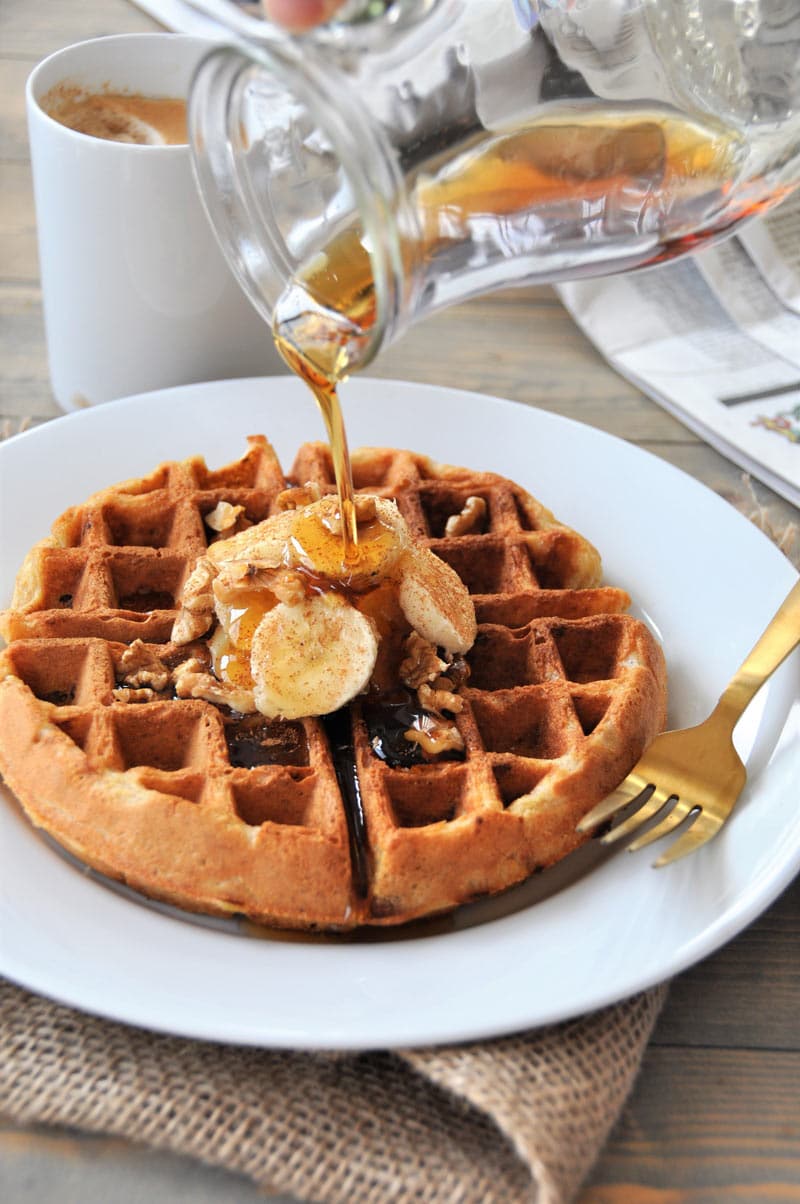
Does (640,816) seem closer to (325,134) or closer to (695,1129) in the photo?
(695,1129)

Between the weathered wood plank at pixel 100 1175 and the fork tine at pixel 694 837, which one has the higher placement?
the fork tine at pixel 694 837

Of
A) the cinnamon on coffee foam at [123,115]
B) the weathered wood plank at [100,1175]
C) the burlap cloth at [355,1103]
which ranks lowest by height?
the weathered wood plank at [100,1175]

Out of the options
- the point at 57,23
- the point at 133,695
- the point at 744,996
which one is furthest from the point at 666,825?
the point at 57,23

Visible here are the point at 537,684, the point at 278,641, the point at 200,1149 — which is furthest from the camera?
the point at 537,684

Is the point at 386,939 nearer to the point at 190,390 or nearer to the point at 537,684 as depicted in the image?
the point at 537,684

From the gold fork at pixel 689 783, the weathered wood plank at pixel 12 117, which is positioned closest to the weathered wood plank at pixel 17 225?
the weathered wood plank at pixel 12 117

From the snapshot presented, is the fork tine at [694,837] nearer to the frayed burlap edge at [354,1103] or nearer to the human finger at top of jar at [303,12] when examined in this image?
the frayed burlap edge at [354,1103]

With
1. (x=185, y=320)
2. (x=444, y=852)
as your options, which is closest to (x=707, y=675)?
(x=444, y=852)

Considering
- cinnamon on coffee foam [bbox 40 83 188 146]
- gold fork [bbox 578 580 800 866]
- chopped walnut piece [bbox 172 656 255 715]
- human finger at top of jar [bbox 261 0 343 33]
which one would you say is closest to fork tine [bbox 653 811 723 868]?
gold fork [bbox 578 580 800 866]
